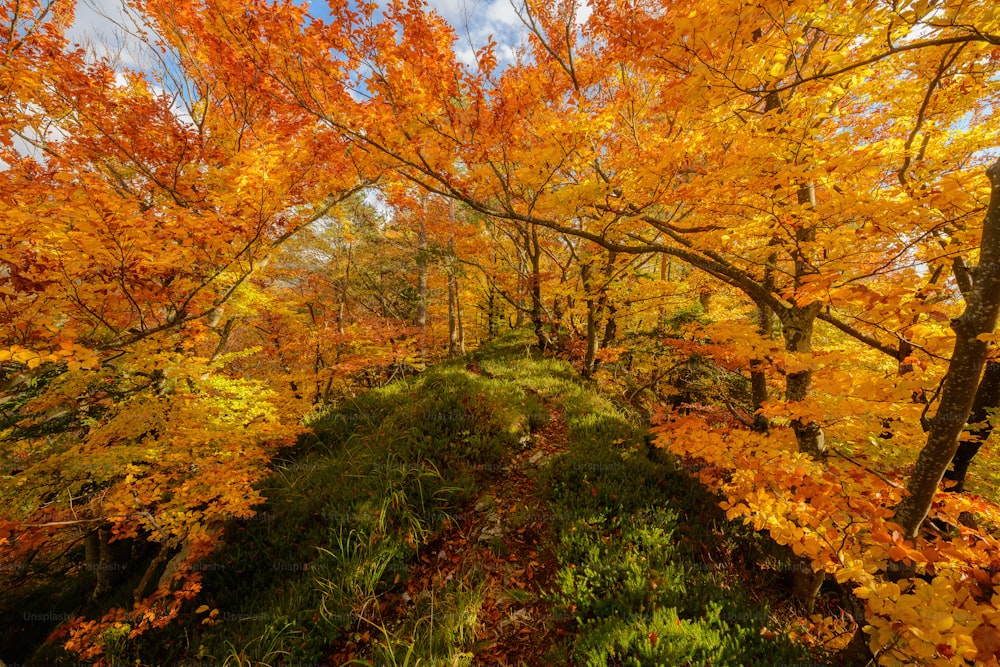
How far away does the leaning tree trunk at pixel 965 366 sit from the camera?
1.95 metres

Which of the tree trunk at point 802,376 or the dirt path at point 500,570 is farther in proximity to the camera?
the tree trunk at point 802,376

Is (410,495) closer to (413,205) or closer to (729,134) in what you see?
(729,134)

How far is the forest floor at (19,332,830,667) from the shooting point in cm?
356

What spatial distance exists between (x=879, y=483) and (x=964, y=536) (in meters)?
0.77

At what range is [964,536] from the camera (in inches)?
111

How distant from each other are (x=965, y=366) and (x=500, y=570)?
4.66 metres

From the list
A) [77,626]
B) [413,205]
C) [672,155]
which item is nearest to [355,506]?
[77,626]

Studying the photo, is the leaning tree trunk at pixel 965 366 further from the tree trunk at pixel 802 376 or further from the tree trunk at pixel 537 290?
the tree trunk at pixel 537 290

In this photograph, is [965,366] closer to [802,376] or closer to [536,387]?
[802,376]

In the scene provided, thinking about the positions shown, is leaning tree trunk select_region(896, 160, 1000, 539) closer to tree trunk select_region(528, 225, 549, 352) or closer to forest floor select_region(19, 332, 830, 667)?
forest floor select_region(19, 332, 830, 667)

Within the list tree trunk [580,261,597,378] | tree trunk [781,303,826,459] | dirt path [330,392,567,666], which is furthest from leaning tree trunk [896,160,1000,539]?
tree trunk [580,261,597,378]

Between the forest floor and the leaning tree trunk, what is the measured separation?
2.01 metres

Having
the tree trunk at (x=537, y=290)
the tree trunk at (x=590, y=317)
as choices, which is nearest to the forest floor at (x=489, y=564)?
the tree trunk at (x=590, y=317)

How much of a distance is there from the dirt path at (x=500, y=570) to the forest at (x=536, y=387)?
45mm
